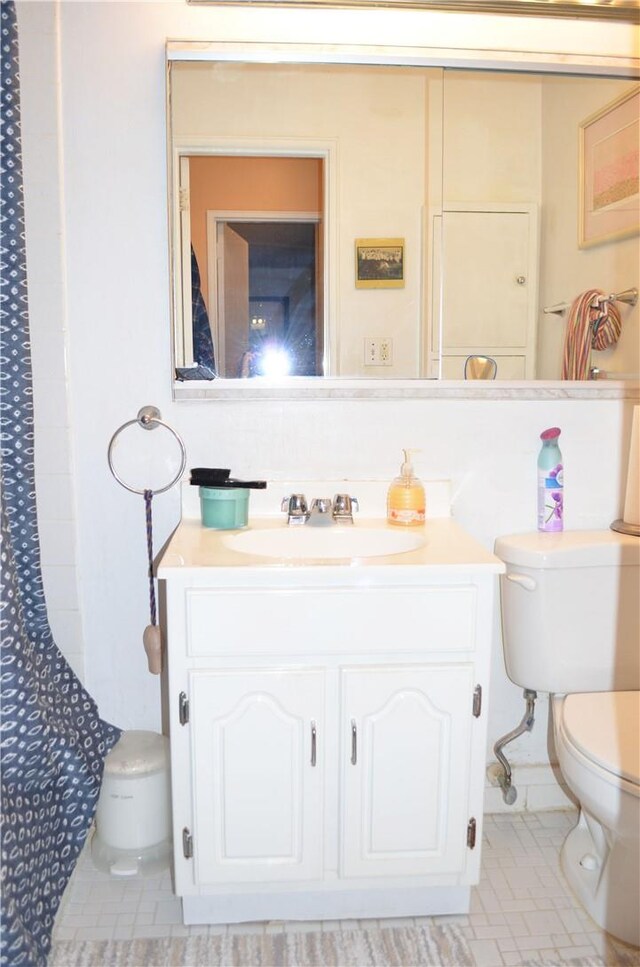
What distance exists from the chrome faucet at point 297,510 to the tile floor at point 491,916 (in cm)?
82

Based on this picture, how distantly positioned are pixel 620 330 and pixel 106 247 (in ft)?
3.99

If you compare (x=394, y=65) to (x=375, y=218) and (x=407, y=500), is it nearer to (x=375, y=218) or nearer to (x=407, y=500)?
(x=375, y=218)

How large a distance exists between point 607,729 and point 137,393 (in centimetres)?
122

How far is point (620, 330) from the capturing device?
1684 mm

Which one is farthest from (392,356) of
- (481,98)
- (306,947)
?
(306,947)

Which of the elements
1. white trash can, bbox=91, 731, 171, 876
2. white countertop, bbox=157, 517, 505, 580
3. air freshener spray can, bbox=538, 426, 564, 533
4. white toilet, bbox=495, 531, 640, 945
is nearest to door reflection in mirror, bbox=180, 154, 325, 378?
white countertop, bbox=157, 517, 505, 580

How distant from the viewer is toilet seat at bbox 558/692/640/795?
48.9 inches

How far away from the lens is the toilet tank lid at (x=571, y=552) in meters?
1.52

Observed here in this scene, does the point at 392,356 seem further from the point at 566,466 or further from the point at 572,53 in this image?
the point at 572,53

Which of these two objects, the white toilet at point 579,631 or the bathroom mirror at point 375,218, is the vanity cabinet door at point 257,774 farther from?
the bathroom mirror at point 375,218

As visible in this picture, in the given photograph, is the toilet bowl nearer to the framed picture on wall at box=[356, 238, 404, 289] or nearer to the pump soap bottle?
the pump soap bottle

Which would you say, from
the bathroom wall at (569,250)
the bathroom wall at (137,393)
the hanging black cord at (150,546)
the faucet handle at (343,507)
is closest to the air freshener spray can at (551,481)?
the bathroom wall at (137,393)

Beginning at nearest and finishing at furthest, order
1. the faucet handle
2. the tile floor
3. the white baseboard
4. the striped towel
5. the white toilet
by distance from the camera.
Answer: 1. the tile floor
2. the white toilet
3. the faucet handle
4. the striped towel
5. the white baseboard

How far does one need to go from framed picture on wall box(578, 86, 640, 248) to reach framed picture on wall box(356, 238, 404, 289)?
0.45 metres
